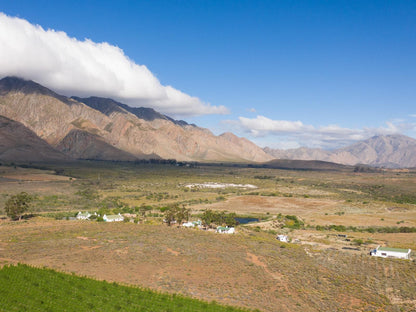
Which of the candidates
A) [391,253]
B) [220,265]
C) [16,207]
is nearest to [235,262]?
[220,265]

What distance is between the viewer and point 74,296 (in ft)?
69.6

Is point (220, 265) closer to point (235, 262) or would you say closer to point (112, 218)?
point (235, 262)

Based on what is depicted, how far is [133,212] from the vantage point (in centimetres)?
7156

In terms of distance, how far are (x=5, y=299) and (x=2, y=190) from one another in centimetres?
8524

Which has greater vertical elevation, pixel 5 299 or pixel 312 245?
pixel 5 299

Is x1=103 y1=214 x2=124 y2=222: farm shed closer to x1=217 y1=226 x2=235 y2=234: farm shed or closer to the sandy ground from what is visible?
the sandy ground

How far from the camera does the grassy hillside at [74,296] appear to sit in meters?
18.9

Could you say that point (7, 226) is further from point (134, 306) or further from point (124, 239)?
point (134, 306)

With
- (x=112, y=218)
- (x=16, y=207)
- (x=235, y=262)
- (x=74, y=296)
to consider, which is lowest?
(x=112, y=218)

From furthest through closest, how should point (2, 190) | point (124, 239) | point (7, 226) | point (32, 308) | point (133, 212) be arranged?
point (2, 190), point (133, 212), point (7, 226), point (124, 239), point (32, 308)

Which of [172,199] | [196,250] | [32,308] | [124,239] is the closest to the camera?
[32,308]

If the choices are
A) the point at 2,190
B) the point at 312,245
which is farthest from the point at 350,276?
the point at 2,190

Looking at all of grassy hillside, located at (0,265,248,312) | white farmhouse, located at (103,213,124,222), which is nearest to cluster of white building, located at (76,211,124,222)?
white farmhouse, located at (103,213,124,222)

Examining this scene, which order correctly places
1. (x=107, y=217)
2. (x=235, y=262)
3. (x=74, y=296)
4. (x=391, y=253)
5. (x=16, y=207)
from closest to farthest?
(x=74, y=296)
(x=235, y=262)
(x=391, y=253)
(x=16, y=207)
(x=107, y=217)
